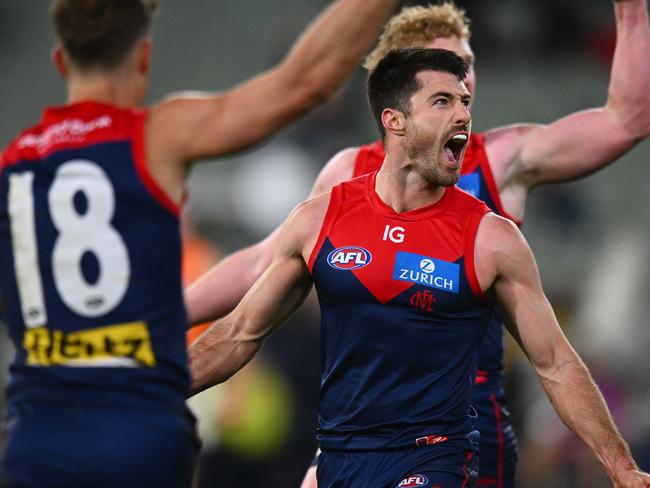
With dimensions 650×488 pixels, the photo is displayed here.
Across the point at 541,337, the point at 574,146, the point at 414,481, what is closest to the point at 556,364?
the point at 541,337

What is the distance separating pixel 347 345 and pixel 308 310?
5.08 metres

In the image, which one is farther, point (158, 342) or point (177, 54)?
point (177, 54)

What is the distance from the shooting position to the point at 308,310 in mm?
10227

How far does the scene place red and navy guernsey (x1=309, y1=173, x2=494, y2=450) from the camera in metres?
5.05

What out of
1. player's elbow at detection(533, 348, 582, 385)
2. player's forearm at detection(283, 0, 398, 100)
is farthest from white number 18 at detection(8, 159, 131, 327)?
player's elbow at detection(533, 348, 582, 385)

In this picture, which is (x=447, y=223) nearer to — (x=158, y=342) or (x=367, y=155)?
(x=367, y=155)

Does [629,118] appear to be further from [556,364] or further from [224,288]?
[224,288]

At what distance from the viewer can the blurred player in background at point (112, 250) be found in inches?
162

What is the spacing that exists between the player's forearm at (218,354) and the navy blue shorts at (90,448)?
107 cm

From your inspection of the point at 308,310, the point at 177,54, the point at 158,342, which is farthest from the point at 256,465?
the point at 177,54

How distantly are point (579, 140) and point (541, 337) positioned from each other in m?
1.47

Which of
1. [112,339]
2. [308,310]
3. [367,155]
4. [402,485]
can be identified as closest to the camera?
[112,339]

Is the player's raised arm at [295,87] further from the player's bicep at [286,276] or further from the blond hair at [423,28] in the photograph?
the blond hair at [423,28]

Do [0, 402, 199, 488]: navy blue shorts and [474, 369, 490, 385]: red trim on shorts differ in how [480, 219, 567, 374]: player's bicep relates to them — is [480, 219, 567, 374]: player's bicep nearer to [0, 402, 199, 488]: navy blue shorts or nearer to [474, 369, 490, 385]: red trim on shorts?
[474, 369, 490, 385]: red trim on shorts
